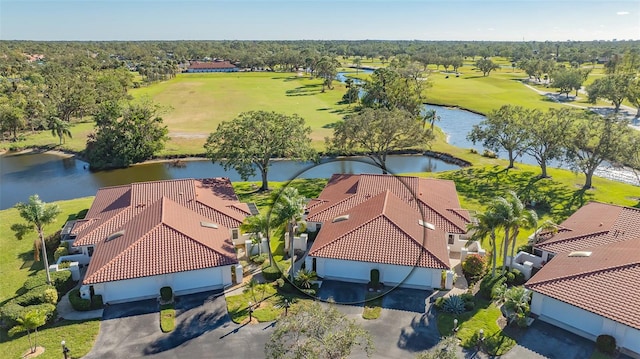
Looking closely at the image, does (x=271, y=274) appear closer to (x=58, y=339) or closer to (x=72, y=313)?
(x=72, y=313)

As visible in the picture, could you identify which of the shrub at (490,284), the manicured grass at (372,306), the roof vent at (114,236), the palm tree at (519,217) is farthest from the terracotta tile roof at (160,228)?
the palm tree at (519,217)

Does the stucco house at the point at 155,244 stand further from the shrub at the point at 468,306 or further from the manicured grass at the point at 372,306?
the shrub at the point at 468,306

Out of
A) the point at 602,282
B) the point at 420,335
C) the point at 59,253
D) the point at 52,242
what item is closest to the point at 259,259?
the point at 420,335

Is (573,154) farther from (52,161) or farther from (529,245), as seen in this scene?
(52,161)

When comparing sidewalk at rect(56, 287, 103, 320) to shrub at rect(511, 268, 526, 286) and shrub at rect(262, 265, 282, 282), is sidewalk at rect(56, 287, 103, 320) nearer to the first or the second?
shrub at rect(262, 265, 282, 282)

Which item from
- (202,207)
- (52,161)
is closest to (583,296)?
(202,207)
